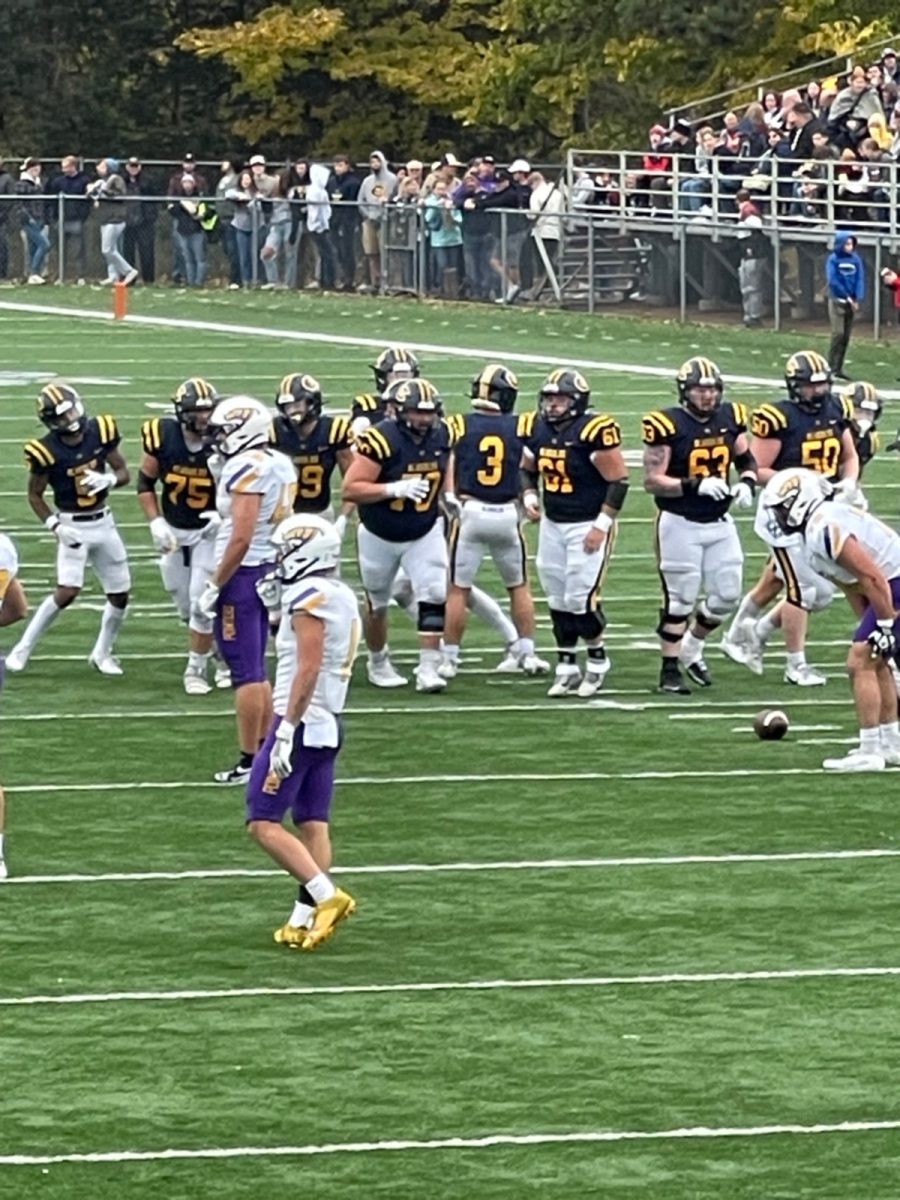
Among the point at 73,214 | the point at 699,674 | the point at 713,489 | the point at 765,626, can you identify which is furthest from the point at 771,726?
the point at 73,214

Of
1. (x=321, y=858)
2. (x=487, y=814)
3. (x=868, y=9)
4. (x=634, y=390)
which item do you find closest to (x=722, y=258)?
(x=634, y=390)

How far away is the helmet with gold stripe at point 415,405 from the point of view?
14.5 metres

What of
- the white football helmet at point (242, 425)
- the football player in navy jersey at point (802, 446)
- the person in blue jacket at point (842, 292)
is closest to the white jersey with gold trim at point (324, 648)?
the white football helmet at point (242, 425)

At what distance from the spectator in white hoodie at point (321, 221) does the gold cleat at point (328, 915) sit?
27260 millimetres

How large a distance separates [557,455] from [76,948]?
523 centimetres

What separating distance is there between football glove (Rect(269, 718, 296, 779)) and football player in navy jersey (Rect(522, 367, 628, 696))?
16.2 feet

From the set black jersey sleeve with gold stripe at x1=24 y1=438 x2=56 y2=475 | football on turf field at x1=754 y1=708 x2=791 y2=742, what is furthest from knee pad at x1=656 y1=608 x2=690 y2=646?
black jersey sleeve with gold stripe at x1=24 y1=438 x2=56 y2=475

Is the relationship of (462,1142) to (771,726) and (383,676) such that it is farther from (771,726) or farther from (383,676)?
(383,676)

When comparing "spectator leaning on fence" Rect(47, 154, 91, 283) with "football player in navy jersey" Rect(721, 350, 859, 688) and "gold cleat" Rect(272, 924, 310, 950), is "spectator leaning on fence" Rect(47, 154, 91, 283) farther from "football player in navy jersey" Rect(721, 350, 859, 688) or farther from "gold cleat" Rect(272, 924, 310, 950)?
"gold cleat" Rect(272, 924, 310, 950)

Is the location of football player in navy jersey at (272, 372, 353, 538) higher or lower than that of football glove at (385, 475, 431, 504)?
higher

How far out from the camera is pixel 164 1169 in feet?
25.3

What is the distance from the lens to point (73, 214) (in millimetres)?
38344

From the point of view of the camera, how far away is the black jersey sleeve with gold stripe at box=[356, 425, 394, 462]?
14.5 metres

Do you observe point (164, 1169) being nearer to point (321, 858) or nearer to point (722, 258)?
point (321, 858)
